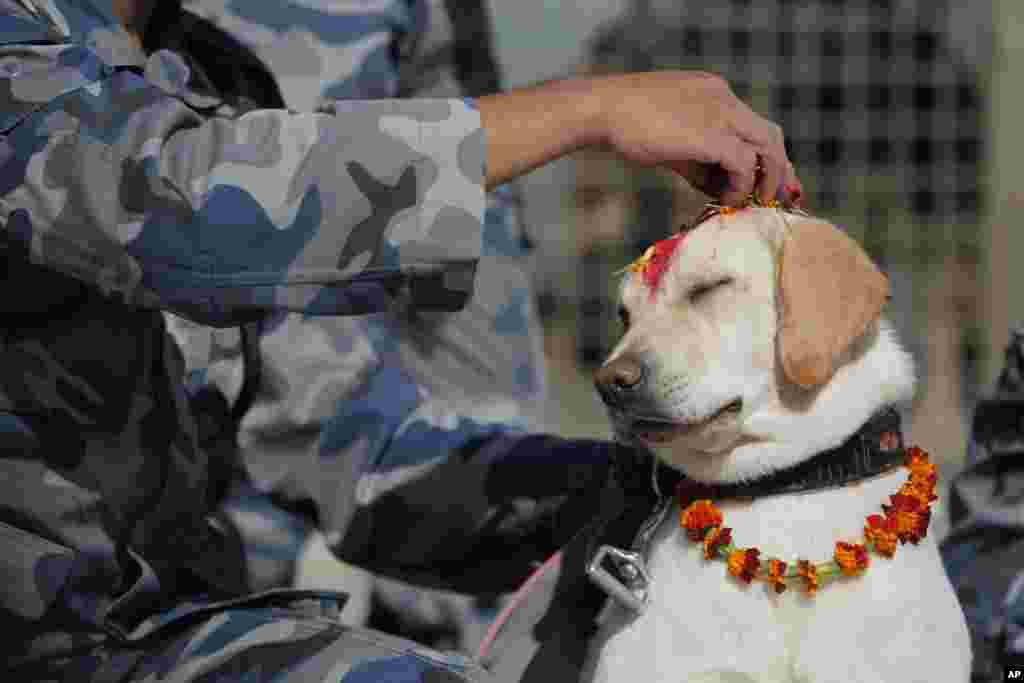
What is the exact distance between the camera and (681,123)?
1.53 m

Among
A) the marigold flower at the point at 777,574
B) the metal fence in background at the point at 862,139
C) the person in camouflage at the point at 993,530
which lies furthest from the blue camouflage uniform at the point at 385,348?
the metal fence in background at the point at 862,139

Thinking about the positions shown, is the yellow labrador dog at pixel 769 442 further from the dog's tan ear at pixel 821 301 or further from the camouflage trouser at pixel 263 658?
the camouflage trouser at pixel 263 658

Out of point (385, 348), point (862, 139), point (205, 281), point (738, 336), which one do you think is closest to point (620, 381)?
point (738, 336)

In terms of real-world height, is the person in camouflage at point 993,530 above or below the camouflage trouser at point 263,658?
below

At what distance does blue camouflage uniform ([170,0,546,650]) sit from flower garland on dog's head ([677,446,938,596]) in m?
0.48

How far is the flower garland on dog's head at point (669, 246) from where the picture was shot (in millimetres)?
1720

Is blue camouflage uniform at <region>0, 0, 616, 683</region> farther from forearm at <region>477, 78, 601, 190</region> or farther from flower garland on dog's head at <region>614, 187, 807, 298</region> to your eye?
flower garland on dog's head at <region>614, 187, 807, 298</region>

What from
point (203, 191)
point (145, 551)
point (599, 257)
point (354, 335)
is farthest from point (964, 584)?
point (599, 257)

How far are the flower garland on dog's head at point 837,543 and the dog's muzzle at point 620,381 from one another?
0.47 feet

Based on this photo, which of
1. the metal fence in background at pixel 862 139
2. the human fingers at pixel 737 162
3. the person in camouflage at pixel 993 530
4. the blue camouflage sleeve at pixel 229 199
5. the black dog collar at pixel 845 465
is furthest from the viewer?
the metal fence in background at pixel 862 139

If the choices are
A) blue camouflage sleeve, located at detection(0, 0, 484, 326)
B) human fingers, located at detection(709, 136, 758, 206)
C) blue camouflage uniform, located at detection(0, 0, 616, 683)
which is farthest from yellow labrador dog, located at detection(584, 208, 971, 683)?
blue camouflage sleeve, located at detection(0, 0, 484, 326)

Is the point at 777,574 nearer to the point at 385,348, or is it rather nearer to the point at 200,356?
the point at 200,356

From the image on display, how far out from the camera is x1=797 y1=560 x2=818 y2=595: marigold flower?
5.24 feet

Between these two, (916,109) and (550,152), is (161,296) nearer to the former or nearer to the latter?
(550,152)
